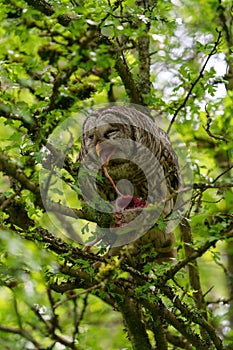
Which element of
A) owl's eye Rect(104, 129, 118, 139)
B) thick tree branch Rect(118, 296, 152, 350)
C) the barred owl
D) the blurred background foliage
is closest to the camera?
the blurred background foliage

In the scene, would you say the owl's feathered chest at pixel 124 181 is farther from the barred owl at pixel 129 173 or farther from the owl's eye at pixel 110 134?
the owl's eye at pixel 110 134

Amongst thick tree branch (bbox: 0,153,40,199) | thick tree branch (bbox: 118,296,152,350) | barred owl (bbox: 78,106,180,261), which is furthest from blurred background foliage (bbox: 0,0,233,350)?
thick tree branch (bbox: 118,296,152,350)

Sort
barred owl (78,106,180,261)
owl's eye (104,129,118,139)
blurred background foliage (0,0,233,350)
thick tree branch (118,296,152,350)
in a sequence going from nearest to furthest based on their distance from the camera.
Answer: blurred background foliage (0,0,233,350) → barred owl (78,106,180,261) → owl's eye (104,129,118,139) → thick tree branch (118,296,152,350)

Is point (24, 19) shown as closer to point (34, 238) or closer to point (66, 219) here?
point (34, 238)

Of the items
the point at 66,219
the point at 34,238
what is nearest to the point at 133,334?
the point at 66,219

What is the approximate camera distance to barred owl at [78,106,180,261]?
4441 millimetres

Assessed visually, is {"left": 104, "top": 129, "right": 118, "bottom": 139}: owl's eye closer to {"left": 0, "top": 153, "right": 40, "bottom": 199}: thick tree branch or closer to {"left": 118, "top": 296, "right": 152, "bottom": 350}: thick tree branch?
{"left": 118, "top": 296, "right": 152, "bottom": 350}: thick tree branch

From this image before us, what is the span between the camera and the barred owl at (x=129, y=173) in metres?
4.44

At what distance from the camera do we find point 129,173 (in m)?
5.03

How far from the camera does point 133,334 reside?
5328mm

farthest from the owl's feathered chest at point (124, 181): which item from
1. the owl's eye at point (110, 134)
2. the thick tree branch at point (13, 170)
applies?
the thick tree branch at point (13, 170)

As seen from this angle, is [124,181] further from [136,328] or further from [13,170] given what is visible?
[13,170]

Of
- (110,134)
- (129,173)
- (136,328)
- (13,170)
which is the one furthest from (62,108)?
(136,328)

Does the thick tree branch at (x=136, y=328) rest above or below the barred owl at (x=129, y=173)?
below
